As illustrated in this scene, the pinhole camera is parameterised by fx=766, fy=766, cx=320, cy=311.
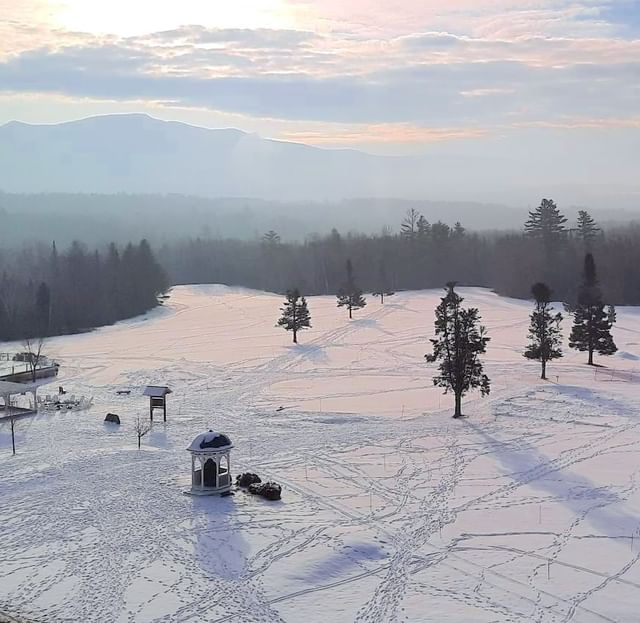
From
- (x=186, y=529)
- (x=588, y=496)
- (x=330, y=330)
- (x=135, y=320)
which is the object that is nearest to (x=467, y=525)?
(x=588, y=496)

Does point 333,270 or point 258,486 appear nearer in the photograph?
point 258,486

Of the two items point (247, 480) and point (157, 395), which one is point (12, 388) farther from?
point (247, 480)

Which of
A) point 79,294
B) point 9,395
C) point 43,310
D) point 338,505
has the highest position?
point 79,294

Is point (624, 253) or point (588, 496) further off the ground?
point (624, 253)

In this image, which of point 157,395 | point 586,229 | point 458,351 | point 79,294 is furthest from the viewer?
point 586,229

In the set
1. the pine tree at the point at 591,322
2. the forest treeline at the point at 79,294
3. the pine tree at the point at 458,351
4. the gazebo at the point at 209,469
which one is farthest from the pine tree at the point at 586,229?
the gazebo at the point at 209,469

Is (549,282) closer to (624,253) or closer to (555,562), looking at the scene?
(624,253)

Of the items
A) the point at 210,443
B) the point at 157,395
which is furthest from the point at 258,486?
the point at 157,395

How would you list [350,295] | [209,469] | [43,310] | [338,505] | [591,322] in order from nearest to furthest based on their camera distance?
1. [338,505]
2. [209,469]
3. [591,322]
4. [43,310]
5. [350,295]

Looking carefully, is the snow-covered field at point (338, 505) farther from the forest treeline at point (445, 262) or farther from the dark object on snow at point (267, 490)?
the forest treeline at point (445, 262)
